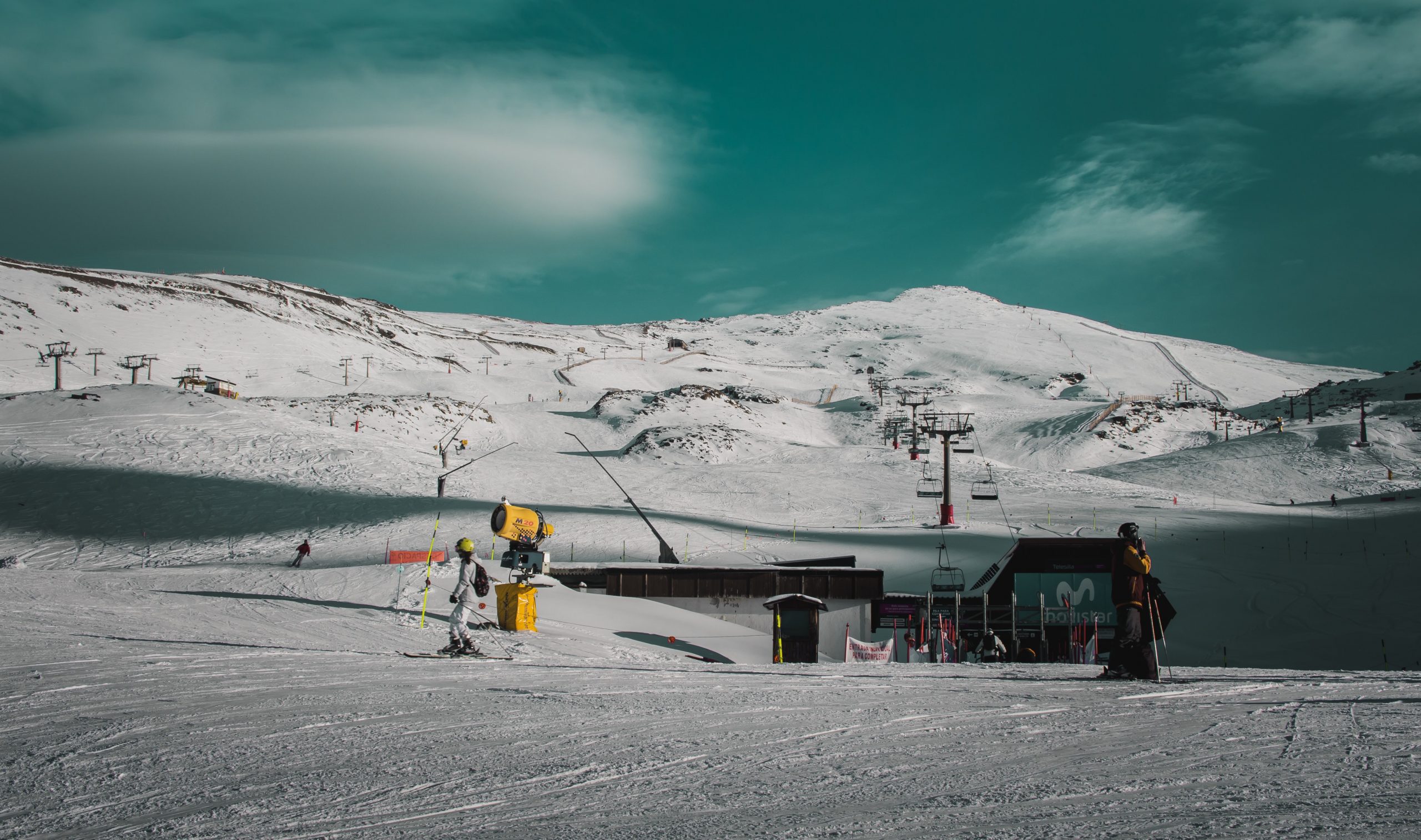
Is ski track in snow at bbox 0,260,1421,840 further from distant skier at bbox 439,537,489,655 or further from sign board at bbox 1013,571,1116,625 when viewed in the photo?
sign board at bbox 1013,571,1116,625

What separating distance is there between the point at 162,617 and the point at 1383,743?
53.9 ft

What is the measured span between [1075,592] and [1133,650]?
18988 millimetres

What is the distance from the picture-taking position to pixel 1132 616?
9648 millimetres

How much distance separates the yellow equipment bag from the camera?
52.7 feet

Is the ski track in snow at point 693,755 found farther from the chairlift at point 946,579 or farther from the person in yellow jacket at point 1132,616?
the chairlift at point 946,579

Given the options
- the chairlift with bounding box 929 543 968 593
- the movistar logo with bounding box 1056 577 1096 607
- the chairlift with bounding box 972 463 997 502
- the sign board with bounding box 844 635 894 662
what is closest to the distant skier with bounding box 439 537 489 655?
the sign board with bounding box 844 635 894 662

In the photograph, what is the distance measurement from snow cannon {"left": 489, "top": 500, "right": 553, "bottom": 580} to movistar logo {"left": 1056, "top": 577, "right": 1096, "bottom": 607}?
16.8 m

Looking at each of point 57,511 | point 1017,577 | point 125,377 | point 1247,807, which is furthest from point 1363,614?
point 125,377

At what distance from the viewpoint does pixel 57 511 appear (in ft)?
130

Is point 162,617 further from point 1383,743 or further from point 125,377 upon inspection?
point 125,377

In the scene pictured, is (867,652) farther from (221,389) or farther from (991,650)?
(221,389)

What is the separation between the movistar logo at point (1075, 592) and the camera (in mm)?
27266

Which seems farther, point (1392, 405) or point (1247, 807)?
point (1392, 405)

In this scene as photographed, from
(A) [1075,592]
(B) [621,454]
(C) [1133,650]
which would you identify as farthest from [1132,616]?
(B) [621,454]
